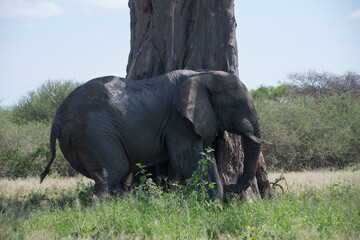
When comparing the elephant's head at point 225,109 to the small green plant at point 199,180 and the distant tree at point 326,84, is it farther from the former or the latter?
the distant tree at point 326,84

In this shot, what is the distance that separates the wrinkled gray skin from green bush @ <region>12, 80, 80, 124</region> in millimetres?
18962

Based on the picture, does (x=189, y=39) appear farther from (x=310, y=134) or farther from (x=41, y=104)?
(x=41, y=104)

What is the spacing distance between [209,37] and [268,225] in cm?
394

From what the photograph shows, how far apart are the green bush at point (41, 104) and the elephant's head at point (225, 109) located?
19.2m

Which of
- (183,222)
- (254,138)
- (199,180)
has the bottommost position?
(183,222)

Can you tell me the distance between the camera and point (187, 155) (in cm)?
709

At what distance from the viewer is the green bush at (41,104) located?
26.2m

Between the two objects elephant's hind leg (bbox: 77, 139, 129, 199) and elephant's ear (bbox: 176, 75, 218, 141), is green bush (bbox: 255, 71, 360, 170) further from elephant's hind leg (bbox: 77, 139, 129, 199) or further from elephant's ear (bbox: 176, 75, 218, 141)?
elephant's hind leg (bbox: 77, 139, 129, 199)

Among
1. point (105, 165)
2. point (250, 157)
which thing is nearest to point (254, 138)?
point (250, 157)

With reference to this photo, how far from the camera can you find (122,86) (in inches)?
277

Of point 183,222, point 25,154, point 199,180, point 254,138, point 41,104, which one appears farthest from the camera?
point 41,104

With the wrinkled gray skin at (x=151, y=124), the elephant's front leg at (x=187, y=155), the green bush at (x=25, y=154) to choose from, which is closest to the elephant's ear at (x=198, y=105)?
the wrinkled gray skin at (x=151, y=124)

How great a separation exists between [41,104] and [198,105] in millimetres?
21146

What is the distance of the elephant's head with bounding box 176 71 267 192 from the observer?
7.20 m
